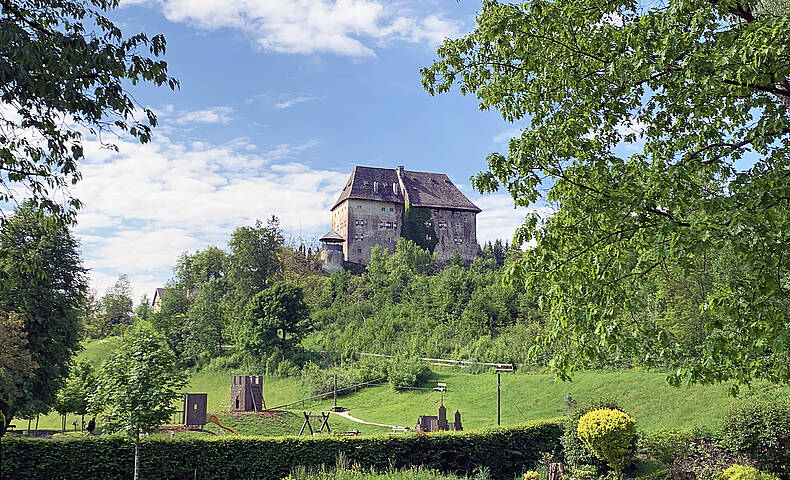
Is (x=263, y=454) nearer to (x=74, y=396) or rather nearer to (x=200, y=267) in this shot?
(x=74, y=396)

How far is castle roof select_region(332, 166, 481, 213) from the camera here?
208ft

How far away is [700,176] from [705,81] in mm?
2347

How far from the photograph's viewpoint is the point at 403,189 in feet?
213

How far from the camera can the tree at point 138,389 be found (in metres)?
14.2

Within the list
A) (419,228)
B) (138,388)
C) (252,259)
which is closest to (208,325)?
(252,259)

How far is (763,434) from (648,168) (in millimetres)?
8561

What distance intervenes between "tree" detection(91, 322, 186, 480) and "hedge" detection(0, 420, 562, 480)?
0.55m

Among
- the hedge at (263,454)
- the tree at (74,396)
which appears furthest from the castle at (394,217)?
the hedge at (263,454)

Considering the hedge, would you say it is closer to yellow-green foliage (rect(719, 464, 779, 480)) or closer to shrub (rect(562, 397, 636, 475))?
shrub (rect(562, 397, 636, 475))

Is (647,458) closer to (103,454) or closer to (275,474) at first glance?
(275,474)

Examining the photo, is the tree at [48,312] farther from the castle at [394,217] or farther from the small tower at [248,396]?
the castle at [394,217]

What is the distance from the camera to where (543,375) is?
92.4ft

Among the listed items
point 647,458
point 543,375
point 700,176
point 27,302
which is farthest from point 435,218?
point 700,176

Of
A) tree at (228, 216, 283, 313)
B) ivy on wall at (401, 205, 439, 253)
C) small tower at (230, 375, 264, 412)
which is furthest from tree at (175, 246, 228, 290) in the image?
small tower at (230, 375, 264, 412)
